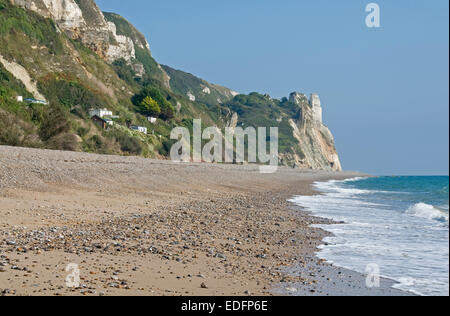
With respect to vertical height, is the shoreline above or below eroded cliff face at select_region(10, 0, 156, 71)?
below

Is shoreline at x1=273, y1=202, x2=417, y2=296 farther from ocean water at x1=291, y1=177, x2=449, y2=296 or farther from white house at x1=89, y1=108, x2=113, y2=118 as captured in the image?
white house at x1=89, y1=108, x2=113, y2=118

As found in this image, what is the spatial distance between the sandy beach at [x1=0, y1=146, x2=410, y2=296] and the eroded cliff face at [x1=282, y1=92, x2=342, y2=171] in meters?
106

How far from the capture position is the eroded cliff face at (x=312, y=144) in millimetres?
127875

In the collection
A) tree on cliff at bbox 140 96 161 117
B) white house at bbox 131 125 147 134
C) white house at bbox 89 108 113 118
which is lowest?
white house at bbox 131 125 147 134

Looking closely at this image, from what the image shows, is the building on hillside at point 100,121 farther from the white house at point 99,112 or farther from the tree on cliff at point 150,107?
the tree on cliff at point 150,107

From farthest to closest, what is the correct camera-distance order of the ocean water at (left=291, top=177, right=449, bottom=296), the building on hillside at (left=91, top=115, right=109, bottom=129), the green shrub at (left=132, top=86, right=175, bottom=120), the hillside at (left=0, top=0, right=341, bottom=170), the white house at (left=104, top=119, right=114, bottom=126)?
the green shrub at (left=132, top=86, right=175, bottom=120)
the white house at (left=104, top=119, right=114, bottom=126)
the building on hillside at (left=91, top=115, right=109, bottom=129)
the hillside at (left=0, top=0, right=341, bottom=170)
the ocean water at (left=291, top=177, right=449, bottom=296)

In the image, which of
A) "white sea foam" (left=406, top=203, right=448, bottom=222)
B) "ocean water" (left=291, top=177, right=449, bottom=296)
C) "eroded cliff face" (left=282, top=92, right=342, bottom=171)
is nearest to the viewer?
"ocean water" (left=291, top=177, right=449, bottom=296)

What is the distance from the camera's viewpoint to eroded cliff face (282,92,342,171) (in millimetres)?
127875

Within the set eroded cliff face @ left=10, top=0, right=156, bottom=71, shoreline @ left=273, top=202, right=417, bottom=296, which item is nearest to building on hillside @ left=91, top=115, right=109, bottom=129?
eroded cliff face @ left=10, top=0, right=156, bottom=71

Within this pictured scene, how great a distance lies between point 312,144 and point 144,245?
13663 cm

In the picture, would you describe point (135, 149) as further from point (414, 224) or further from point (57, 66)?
point (414, 224)

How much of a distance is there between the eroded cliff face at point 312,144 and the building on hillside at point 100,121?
72580mm

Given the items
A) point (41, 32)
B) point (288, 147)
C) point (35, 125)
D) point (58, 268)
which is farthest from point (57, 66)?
point (288, 147)
